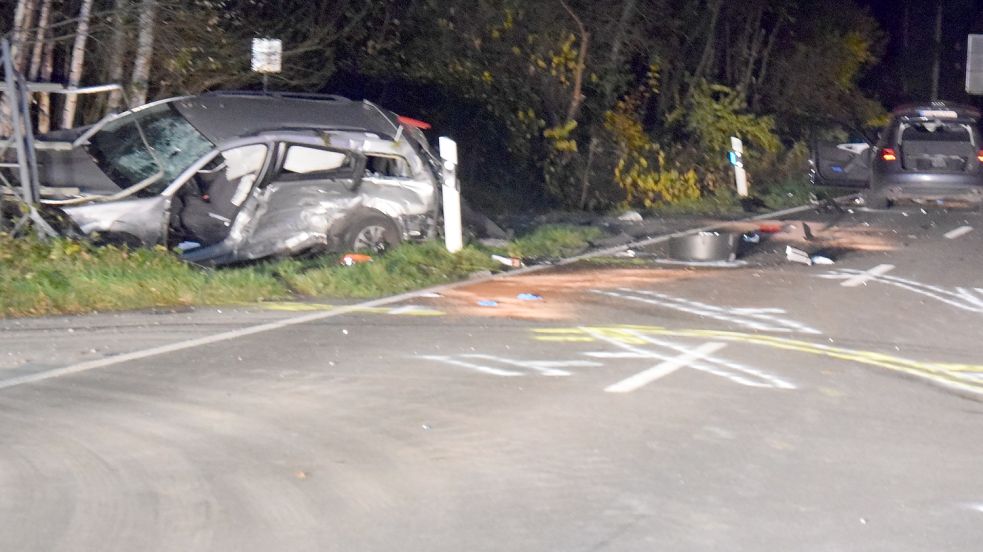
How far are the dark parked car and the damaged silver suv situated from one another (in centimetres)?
935

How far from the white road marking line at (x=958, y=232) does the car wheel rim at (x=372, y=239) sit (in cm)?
802

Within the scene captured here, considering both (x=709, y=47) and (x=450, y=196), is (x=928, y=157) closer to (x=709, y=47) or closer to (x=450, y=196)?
(x=709, y=47)

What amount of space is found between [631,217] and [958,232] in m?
4.52

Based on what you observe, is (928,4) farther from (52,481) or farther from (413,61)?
(52,481)

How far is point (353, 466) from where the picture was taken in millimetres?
6438

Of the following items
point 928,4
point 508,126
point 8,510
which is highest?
point 928,4

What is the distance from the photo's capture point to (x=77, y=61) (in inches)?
588

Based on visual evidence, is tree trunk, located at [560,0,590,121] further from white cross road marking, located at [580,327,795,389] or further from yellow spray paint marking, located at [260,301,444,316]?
white cross road marking, located at [580,327,795,389]

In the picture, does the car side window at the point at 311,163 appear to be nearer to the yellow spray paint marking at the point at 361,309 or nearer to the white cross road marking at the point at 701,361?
the yellow spray paint marking at the point at 361,309

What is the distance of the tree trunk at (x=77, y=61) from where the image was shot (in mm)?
14664

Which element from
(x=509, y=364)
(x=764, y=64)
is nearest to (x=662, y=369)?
(x=509, y=364)

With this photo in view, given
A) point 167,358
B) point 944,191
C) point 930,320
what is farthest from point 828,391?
point 944,191

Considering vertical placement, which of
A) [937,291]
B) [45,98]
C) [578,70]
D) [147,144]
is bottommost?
[937,291]

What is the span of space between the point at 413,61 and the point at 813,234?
7647 millimetres
